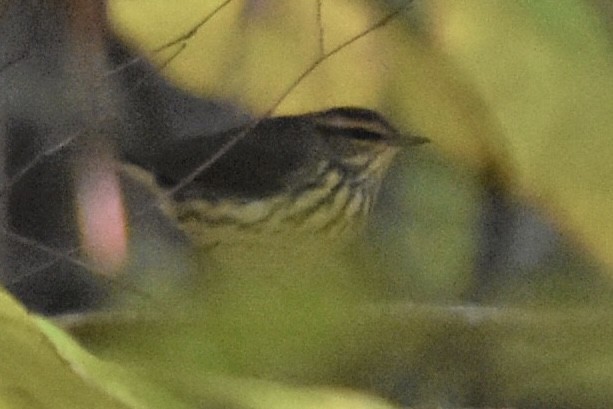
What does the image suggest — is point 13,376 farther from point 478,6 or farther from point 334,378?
point 478,6

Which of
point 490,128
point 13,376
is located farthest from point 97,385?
point 490,128

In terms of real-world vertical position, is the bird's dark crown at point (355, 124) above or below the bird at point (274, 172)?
above

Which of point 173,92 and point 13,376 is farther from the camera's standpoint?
point 173,92

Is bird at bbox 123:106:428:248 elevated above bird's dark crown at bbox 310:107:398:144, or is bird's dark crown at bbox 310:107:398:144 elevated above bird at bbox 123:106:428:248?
bird's dark crown at bbox 310:107:398:144

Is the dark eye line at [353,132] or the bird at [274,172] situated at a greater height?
the dark eye line at [353,132]
